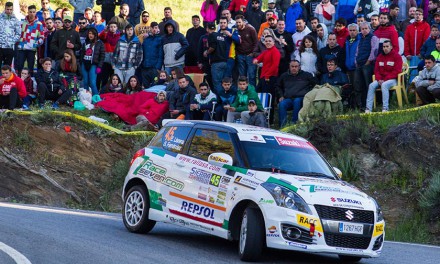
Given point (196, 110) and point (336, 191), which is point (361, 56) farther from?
point (336, 191)

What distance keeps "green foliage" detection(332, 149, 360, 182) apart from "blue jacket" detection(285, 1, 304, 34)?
6.97m

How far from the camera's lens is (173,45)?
26.8 metres

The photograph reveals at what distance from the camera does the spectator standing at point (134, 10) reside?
99.2 feet

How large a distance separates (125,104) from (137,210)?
12.0 meters

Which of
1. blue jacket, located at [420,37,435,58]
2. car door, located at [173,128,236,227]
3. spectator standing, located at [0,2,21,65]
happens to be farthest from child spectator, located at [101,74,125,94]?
car door, located at [173,128,236,227]

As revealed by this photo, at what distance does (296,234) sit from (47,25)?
18.1 metres

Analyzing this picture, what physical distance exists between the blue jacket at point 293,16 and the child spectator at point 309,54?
2976 millimetres

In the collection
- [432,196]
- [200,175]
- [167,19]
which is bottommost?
[432,196]

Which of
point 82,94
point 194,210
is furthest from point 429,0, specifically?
point 194,210

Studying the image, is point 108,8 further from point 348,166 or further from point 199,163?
point 199,163

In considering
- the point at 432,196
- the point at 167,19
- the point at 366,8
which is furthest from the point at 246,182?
the point at 167,19

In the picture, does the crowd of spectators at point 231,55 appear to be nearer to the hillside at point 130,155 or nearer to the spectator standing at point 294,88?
the spectator standing at point 294,88

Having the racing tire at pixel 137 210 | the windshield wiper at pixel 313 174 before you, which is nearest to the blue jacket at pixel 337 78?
the racing tire at pixel 137 210

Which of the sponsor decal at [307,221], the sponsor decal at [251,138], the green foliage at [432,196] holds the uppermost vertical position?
the sponsor decal at [251,138]
